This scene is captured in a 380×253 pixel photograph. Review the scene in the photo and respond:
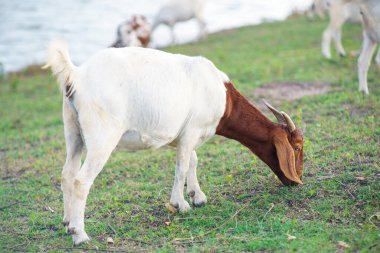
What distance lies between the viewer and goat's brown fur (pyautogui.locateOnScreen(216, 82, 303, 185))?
555 cm

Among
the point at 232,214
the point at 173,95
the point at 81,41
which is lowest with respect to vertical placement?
the point at 81,41

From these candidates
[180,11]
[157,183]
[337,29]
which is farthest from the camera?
[180,11]

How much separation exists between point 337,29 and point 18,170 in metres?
6.91

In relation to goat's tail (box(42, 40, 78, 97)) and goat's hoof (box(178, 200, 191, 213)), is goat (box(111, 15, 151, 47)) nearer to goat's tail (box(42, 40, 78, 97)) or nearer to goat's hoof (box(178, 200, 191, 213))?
goat's hoof (box(178, 200, 191, 213))

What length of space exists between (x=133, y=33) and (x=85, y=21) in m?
9.31

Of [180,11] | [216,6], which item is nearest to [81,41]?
[180,11]

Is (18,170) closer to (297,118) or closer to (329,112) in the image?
(297,118)

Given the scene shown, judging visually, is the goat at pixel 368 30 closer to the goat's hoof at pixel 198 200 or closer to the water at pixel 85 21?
the goat's hoof at pixel 198 200

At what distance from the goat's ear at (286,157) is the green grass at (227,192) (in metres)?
0.21

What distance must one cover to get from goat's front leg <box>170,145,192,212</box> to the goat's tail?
1.17 metres

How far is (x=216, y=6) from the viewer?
2378cm

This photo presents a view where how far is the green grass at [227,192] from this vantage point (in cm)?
492

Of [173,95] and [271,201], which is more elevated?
[173,95]

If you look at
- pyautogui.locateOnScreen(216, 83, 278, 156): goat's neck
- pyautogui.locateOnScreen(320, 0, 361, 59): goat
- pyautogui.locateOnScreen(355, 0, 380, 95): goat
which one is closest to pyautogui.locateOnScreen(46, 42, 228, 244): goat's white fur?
pyautogui.locateOnScreen(216, 83, 278, 156): goat's neck
